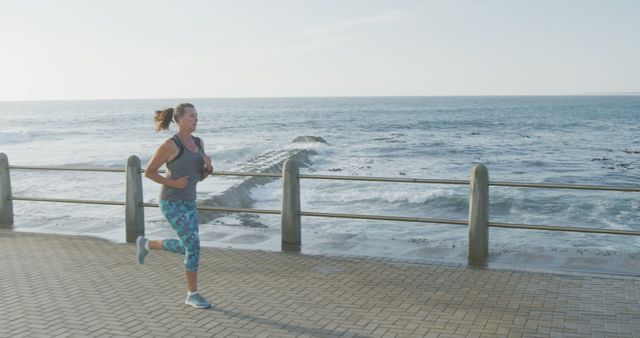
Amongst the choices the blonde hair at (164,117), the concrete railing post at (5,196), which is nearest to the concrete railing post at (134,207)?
the concrete railing post at (5,196)

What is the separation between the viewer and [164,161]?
19.7 feet

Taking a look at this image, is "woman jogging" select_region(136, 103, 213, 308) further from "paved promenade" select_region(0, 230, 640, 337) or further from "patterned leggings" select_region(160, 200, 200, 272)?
"paved promenade" select_region(0, 230, 640, 337)

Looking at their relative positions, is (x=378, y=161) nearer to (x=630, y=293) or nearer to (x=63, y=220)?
(x=63, y=220)

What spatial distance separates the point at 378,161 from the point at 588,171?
1170 cm

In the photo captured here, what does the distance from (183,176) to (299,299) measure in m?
1.65

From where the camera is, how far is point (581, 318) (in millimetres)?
5926

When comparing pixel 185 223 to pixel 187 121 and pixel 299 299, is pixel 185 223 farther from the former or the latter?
pixel 299 299

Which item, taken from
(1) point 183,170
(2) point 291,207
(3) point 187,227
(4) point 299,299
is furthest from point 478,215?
(1) point 183,170

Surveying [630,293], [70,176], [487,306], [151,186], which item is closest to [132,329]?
[487,306]

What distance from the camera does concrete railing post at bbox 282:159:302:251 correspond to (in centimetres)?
885

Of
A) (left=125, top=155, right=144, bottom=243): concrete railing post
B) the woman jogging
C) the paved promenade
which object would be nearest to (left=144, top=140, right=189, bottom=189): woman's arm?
the woman jogging

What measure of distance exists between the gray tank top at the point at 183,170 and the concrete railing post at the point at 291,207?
2.67m

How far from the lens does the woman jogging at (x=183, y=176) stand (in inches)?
238

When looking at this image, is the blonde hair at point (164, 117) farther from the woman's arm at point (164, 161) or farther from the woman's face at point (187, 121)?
the woman's arm at point (164, 161)
